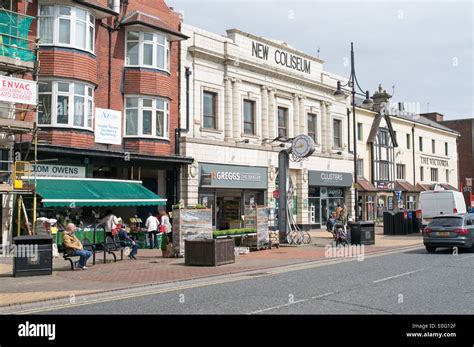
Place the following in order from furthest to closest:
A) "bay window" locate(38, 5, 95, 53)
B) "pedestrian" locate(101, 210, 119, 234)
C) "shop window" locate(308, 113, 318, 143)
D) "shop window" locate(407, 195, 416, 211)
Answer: "shop window" locate(407, 195, 416, 211) < "shop window" locate(308, 113, 318, 143) < "bay window" locate(38, 5, 95, 53) < "pedestrian" locate(101, 210, 119, 234)

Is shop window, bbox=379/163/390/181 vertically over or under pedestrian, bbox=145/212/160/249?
over

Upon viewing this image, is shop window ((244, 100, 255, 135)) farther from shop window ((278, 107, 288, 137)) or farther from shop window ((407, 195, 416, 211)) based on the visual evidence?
shop window ((407, 195, 416, 211))

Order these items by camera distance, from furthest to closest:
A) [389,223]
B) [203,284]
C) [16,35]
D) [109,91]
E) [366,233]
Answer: [389,223]
[366,233]
[109,91]
[16,35]
[203,284]

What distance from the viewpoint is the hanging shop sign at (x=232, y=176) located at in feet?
89.4

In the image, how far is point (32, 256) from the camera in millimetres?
14094

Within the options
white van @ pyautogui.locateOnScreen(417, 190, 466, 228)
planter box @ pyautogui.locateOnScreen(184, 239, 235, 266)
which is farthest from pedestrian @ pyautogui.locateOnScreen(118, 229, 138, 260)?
white van @ pyautogui.locateOnScreen(417, 190, 466, 228)

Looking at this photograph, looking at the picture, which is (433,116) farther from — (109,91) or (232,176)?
(109,91)

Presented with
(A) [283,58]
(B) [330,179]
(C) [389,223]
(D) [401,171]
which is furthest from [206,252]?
(D) [401,171]

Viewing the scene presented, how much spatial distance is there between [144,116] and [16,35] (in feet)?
21.8

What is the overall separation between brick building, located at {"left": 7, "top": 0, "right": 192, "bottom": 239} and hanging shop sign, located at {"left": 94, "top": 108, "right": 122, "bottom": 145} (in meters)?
0.04

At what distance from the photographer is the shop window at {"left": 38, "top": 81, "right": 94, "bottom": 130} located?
69.3 ft

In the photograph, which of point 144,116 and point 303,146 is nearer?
point 144,116

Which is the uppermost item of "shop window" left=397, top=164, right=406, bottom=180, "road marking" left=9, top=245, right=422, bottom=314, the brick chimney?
the brick chimney
